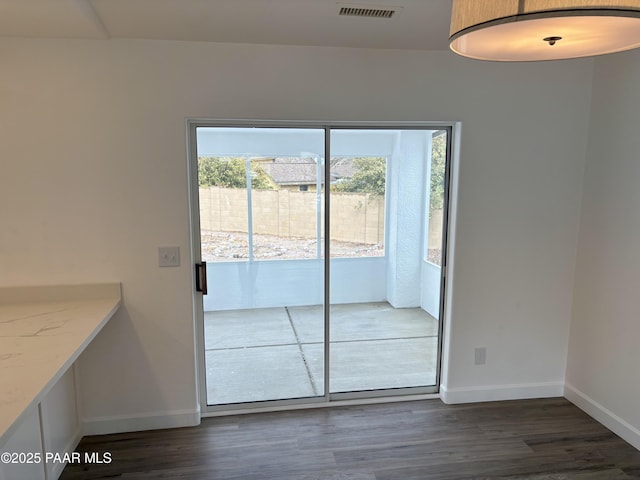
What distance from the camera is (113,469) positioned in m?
2.47

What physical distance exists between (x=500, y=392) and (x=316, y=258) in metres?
1.78

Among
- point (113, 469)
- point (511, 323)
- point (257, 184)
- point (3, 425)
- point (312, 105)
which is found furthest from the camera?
point (511, 323)

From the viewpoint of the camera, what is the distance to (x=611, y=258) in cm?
Result: 289

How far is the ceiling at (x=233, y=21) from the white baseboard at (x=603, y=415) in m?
2.74

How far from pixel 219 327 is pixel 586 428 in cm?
267

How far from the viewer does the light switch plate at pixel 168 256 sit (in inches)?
108

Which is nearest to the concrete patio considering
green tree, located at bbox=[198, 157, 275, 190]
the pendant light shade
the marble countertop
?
the marble countertop

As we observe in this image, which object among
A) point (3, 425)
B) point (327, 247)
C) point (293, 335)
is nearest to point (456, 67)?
point (327, 247)

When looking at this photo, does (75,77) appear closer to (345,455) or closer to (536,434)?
(345,455)

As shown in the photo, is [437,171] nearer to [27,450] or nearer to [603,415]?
[603,415]

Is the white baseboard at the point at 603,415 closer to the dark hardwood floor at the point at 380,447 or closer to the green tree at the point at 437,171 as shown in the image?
the dark hardwood floor at the point at 380,447

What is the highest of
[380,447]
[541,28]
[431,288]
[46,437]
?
[541,28]

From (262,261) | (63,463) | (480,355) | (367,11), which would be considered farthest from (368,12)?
(63,463)

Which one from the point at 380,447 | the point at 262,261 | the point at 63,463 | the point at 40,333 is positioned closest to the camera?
the point at 40,333
